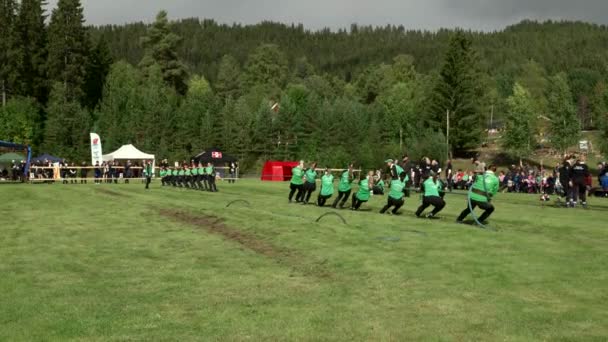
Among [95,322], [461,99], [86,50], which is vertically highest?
[86,50]

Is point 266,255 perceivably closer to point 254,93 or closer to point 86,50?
point 86,50

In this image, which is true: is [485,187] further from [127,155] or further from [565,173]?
[127,155]

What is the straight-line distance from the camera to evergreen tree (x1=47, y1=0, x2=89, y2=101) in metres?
95.1

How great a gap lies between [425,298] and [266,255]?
5.78 meters

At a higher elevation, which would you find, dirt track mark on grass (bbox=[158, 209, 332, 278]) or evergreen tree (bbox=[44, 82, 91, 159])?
evergreen tree (bbox=[44, 82, 91, 159])

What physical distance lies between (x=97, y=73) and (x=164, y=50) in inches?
486

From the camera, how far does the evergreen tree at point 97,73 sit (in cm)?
11062

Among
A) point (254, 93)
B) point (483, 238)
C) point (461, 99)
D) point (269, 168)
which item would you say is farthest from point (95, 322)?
point (254, 93)

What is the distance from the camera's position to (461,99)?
324 feet

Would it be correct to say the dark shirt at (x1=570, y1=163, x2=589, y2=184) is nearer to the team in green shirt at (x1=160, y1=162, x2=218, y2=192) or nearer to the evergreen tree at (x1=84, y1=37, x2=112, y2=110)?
the team in green shirt at (x1=160, y1=162, x2=218, y2=192)

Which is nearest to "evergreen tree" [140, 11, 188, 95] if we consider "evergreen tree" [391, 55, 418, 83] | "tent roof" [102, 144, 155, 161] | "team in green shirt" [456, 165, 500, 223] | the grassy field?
"evergreen tree" [391, 55, 418, 83]

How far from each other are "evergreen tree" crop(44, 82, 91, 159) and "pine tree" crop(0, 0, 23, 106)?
20.5ft

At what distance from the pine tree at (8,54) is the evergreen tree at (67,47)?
444 cm

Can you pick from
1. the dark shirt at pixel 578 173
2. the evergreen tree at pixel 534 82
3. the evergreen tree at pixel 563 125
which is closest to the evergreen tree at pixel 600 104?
the evergreen tree at pixel 563 125
